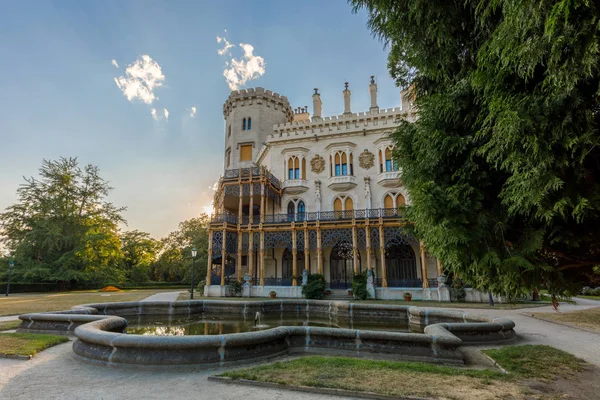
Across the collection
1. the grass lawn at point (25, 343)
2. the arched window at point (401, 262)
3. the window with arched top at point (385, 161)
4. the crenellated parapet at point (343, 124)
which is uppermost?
the crenellated parapet at point (343, 124)

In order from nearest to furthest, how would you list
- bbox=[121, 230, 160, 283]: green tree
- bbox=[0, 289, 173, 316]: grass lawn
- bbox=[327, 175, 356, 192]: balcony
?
bbox=[0, 289, 173, 316]: grass lawn
bbox=[327, 175, 356, 192]: balcony
bbox=[121, 230, 160, 283]: green tree

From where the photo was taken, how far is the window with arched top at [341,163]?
27312mm

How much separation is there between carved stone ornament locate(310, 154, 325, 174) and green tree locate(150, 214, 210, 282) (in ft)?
59.9

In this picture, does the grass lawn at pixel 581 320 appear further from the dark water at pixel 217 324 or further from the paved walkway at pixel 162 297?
the paved walkway at pixel 162 297

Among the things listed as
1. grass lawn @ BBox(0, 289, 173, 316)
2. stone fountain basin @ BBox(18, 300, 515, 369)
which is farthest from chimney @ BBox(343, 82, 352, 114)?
stone fountain basin @ BBox(18, 300, 515, 369)

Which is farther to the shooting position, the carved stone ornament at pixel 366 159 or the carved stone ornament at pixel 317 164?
the carved stone ornament at pixel 317 164

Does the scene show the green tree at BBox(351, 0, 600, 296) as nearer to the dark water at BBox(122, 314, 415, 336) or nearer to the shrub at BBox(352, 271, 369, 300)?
the dark water at BBox(122, 314, 415, 336)

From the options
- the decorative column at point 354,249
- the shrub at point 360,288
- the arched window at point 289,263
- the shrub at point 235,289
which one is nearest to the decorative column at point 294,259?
the arched window at point 289,263

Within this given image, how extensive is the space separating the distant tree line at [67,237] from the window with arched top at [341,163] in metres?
15.5

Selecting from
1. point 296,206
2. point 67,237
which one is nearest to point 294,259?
point 296,206

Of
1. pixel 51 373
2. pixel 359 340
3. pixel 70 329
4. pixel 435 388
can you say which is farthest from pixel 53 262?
pixel 435 388

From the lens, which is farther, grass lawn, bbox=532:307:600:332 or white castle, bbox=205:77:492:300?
white castle, bbox=205:77:492:300

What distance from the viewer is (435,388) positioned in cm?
418

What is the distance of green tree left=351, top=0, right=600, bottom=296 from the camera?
3.39m
